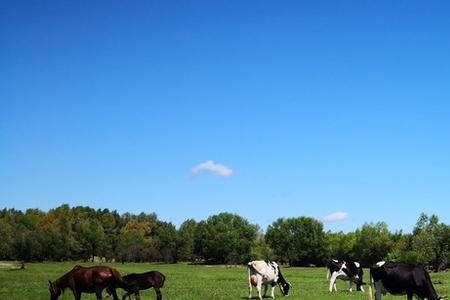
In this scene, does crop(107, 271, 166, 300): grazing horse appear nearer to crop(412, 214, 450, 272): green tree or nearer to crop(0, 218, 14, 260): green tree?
crop(412, 214, 450, 272): green tree

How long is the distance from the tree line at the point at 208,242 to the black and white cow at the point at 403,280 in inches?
4122

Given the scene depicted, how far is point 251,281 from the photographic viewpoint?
3162 centimetres

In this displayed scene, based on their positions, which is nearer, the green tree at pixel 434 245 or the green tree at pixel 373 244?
the green tree at pixel 434 245

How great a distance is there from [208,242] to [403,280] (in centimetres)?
12508

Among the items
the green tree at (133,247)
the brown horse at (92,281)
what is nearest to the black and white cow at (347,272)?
the brown horse at (92,281)

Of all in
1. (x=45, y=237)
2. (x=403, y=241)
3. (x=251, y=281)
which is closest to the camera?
(x=251, y=281)

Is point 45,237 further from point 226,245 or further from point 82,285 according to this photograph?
point 82,285

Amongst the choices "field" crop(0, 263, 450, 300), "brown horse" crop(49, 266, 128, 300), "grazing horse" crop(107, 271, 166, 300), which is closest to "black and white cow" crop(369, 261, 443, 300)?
"field" crop(0, 263, 450, 300)

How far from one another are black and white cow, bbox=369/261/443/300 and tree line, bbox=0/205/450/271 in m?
105

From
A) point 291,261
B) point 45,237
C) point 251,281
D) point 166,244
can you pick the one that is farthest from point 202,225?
point 251,281

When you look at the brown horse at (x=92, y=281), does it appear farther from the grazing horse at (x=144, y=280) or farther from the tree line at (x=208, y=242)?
the tree line at (x=208, y=242)

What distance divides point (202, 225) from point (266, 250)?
1970 centimetres

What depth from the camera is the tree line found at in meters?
135

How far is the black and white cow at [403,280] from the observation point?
23953 millimetres
